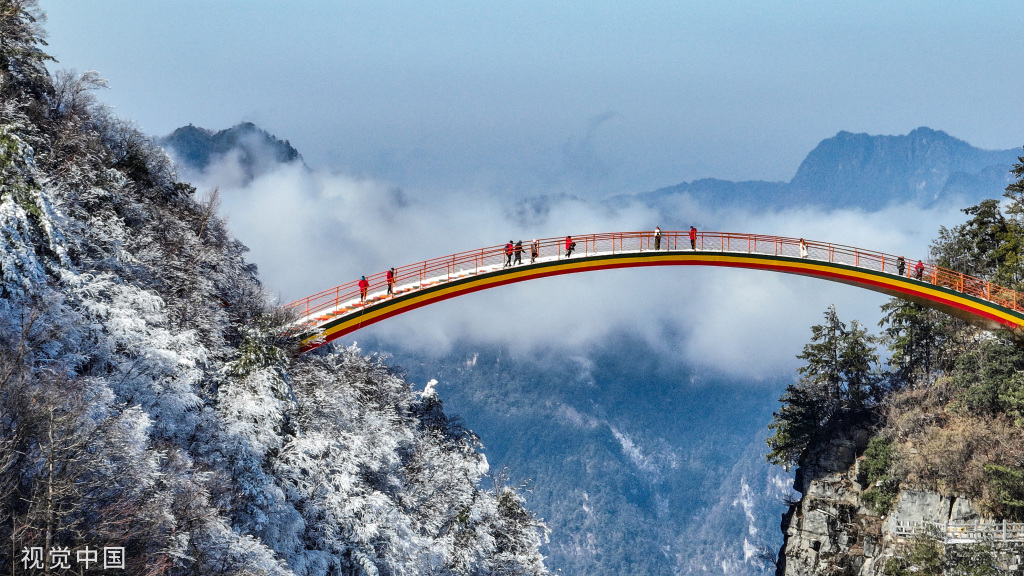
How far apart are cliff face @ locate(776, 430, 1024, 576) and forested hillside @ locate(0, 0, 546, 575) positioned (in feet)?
69.1

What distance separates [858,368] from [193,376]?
154ft

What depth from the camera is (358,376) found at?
42.3m

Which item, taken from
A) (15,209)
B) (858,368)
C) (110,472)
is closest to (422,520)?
(110,472)

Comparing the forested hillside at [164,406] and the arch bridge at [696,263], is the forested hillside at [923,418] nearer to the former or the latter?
the arch bridge at [696,263]

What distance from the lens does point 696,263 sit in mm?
50281

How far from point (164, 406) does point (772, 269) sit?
34.4m

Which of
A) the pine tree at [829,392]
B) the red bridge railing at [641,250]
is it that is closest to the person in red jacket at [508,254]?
the red bridge railing at [641,250]

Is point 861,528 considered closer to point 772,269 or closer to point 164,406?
point 772,269

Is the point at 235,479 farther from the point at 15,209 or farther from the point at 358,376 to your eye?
the point at 358,376

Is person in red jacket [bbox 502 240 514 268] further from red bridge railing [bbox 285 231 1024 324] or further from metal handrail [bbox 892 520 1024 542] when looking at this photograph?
metal handrail [bbox 892 520 1024 542]

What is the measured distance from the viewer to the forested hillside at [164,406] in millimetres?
21830

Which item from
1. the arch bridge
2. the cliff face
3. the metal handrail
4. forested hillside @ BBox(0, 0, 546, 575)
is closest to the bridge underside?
the arch bridge

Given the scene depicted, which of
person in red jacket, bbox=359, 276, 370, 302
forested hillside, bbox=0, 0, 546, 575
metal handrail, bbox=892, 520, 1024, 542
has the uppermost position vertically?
person in red jacket, bbox=359, 276, 370, 302

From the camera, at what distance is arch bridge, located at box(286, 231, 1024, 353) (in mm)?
43750
